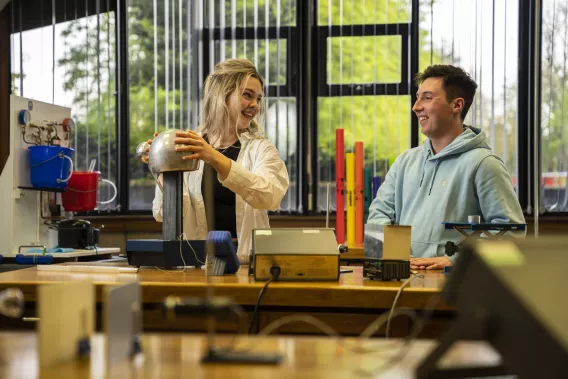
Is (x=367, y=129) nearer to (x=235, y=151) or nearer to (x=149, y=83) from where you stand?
(x=149, y=83)

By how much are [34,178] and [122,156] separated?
4.03ft

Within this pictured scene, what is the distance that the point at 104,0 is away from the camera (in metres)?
5.28

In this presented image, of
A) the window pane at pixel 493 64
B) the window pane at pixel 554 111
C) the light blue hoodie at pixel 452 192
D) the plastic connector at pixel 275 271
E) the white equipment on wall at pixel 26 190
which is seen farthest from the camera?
the window pane at pixel 493 64

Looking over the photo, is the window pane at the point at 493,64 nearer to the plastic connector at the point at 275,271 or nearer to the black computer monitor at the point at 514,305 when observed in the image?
the plastic connector at the point at 275,271

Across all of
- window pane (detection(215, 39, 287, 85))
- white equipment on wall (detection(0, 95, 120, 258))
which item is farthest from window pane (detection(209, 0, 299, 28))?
white equipment on wall (detection(0, 95, 120, 258))

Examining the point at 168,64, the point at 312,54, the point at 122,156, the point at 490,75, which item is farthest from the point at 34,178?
the point at 490,75

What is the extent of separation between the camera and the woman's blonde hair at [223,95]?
2.87 m

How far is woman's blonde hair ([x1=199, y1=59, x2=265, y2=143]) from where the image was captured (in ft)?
9.43

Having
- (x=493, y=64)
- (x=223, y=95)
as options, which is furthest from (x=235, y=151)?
(x=493, y=64)

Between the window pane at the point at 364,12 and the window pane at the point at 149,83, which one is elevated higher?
the window pane at the point at 364,12

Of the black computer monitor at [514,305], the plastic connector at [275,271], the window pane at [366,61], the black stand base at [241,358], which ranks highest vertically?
the window pane at [366,61]

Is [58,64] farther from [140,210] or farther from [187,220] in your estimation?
[187,220]

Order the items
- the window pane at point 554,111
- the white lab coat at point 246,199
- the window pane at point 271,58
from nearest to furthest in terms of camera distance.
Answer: the white lab coat at point 246,199, the window pane at point 554,111, the window pane at point 271,58

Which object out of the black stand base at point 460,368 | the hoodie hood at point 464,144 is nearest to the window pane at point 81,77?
the hoodie hood at point 464,144
